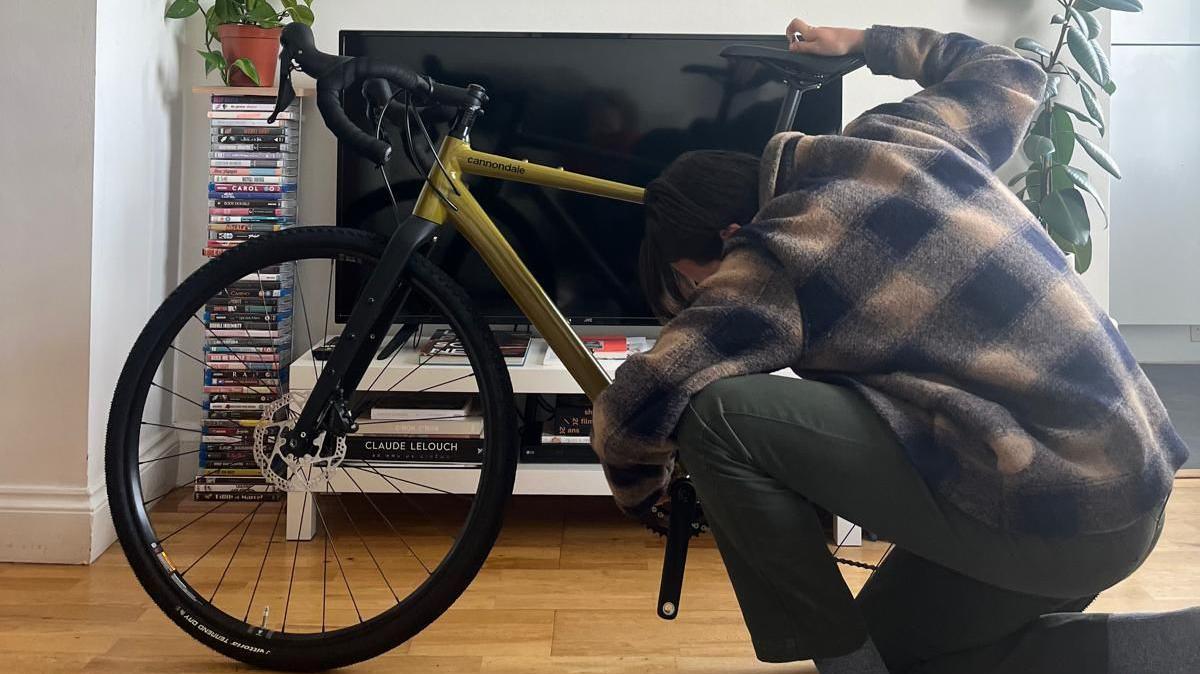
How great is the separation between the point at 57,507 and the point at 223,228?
0.68 m

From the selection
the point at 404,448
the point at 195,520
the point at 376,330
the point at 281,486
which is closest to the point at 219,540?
the point at 195,520

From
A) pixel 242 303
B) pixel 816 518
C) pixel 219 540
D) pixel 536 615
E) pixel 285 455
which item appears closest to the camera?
pixel 816 518

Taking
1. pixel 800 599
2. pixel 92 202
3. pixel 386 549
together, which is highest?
pixel 92 202

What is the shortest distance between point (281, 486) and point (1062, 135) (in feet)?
6.07

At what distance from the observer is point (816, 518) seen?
1.29m

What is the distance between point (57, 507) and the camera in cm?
209

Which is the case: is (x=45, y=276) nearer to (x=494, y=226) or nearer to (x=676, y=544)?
(x=494, y=226)

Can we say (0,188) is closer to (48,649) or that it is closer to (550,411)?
(48,649)

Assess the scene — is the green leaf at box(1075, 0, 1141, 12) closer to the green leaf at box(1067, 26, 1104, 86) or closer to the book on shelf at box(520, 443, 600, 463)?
the green leaf at box(1067, 26, 1104, 86)

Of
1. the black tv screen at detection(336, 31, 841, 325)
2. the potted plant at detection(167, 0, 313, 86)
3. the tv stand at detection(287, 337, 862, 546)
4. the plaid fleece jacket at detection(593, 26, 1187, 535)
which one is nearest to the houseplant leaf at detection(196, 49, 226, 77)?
the potted plant at detection(167, 0, 313, 86)

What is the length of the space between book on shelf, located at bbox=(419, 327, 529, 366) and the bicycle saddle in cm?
91

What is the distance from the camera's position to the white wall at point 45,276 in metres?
2.06

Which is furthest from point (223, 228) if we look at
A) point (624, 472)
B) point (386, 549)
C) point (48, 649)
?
point (624, 472)

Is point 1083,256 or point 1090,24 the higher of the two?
point 1090,24
